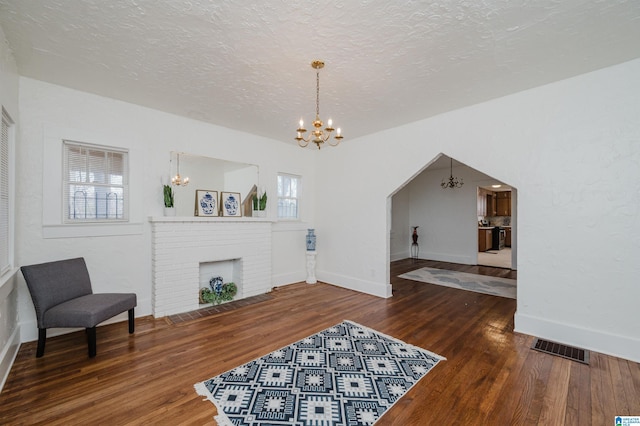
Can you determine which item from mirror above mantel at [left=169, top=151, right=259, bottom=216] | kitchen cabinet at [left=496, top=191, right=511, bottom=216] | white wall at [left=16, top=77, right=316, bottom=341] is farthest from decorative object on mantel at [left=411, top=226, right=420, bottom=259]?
white wall at [left=16, top=77, right=316, bottom=341]

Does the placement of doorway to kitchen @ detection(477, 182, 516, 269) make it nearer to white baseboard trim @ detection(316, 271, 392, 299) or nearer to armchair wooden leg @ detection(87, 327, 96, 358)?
white baseboard trim @ detection(316, 271, 392, 299)

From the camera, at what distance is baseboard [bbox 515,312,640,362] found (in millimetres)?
2578

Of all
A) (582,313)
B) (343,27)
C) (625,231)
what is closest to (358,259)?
(582,313)

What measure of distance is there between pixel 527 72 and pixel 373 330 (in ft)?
10.9

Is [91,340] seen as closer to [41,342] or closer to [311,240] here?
[41,342]

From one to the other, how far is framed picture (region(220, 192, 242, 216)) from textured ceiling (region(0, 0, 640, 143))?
5.05ft

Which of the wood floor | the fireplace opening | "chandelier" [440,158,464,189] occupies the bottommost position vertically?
the wood floor

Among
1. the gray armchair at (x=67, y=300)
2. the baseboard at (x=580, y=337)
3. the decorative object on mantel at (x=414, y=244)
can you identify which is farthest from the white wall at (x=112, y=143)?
the decorative object on mantel at (x=414, y=244)

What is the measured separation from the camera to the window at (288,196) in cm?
541

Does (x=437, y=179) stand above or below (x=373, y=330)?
above

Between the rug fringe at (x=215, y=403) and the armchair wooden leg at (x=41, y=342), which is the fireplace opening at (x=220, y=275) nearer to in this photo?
the armchair wooden leg at (x=41, y=342)

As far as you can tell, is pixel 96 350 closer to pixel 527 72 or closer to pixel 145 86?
pixel 145 86

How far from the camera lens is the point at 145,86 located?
308 cm

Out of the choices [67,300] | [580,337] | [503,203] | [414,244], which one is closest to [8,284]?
[67,300]
